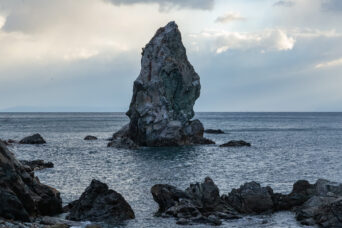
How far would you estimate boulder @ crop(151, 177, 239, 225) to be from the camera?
25.5 m

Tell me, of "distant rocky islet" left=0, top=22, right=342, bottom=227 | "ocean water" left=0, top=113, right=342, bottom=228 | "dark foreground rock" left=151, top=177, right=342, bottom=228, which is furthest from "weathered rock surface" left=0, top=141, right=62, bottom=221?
"dark foreground rock" left=151, top=177, right=342, bottom=228

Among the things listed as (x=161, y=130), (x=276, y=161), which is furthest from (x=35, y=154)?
(x=276, y=161)

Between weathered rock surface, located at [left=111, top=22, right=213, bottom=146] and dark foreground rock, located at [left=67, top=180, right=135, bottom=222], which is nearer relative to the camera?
dark foreground rock, located at [left=67, top=180, right=135, bottom=222]

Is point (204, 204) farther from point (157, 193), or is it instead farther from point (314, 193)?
point (314, 193)

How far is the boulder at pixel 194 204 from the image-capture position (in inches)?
1004

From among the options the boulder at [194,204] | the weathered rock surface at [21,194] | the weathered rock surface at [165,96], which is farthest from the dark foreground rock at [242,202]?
→ the weathered rock surface at [165,96]

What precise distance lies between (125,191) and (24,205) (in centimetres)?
1145

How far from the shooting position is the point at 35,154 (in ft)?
213

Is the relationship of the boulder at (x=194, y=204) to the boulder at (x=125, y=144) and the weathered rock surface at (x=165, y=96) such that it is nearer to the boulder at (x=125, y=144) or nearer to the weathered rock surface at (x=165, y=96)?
the boulder at (x=125, y=144)

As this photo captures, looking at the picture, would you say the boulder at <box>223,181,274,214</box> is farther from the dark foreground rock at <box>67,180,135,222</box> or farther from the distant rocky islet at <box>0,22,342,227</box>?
the dark foreground rock at <box>67,180,135,222</box>

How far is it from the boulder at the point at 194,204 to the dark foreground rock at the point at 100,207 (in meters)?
→ 2.27

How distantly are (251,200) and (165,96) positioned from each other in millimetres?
51443

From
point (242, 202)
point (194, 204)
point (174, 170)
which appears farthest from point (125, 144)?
point (194, 204)

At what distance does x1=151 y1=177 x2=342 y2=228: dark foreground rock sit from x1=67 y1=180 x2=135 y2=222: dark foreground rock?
248 cm
